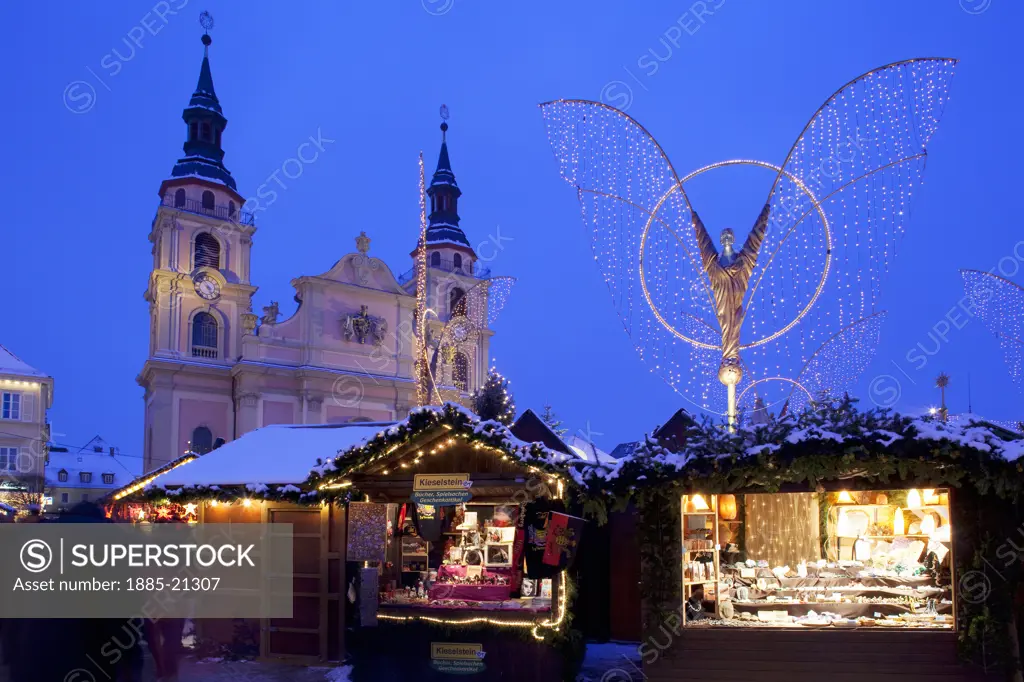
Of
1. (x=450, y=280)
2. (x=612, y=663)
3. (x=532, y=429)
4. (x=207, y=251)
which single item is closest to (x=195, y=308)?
(x=207, y=251)

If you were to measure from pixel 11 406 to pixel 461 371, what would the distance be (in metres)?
21.8

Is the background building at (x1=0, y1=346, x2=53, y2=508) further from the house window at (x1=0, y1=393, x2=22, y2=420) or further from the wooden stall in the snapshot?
the wooden stall

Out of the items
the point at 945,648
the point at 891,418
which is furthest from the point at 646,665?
the point at 891,418

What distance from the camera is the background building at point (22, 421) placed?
146 ft

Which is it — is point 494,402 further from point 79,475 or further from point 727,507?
point 79,475

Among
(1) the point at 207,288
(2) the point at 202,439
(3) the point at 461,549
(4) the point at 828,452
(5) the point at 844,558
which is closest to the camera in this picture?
(4) the point at 828,452

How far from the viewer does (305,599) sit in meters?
11.9

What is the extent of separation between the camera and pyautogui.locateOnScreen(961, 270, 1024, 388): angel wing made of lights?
60.8 ft

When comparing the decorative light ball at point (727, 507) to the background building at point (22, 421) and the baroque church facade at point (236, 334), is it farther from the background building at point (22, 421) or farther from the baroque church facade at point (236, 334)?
the background building at point (22, 421)

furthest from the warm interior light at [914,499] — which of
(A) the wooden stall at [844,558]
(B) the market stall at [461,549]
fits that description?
(B) the market stall at [461,549]

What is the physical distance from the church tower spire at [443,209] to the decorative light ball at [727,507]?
39.0 metres

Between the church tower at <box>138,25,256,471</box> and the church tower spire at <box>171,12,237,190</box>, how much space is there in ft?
0.27

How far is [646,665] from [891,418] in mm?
3318

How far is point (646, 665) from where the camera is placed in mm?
9156
